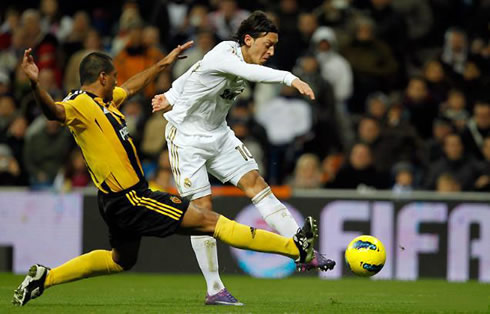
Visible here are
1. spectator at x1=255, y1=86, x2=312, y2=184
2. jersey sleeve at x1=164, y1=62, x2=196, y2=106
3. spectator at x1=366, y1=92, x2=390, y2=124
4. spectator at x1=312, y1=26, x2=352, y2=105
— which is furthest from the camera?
spectator at x1=312, y1=26, x2=352, y2=105

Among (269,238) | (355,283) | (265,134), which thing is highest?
(265,134)

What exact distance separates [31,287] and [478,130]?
28.4 ft

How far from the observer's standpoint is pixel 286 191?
46.4 ft

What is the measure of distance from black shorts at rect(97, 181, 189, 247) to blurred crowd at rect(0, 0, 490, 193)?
20.7ft

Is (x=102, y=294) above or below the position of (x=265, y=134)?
below

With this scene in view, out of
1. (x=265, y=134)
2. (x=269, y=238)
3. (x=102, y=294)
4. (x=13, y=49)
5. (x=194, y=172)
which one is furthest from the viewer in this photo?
(x=13, y=49)

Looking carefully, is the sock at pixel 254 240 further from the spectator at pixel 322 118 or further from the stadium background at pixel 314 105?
the spectator at pixel 322 118

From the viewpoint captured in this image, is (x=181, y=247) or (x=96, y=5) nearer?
(x=181, y=247)

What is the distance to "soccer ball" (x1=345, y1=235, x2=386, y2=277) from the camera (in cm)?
890

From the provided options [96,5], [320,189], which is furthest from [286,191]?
[96,5]

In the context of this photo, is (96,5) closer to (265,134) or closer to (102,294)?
(265,134)

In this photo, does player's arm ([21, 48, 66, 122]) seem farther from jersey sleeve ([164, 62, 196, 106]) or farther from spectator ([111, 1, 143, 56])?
spectator ([111, 1, 143, 56])

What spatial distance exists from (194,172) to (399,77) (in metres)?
8.44

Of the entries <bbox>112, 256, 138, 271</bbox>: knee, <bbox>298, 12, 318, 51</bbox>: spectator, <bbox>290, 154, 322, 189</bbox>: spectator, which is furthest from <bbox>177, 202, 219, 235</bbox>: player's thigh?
<bbox>298, 12, 318, 51</bbox>: spectator
